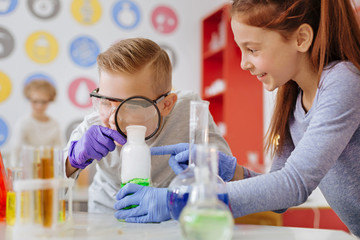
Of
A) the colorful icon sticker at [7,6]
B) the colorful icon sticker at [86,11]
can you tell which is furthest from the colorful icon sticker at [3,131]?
the colorful icon sticker at [86,11]

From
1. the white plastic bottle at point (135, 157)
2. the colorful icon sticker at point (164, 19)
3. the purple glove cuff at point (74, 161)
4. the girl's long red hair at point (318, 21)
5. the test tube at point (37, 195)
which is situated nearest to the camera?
the test tube at point (37, 195)

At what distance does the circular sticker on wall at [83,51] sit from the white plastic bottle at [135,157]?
3982 millimetres

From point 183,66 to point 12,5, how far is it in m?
2.24

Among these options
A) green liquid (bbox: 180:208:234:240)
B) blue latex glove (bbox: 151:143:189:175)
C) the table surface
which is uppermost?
blue latex glove (bbox: 151:143:189:175)

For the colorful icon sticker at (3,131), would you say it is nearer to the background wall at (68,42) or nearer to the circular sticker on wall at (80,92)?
the background wall at (68,42)

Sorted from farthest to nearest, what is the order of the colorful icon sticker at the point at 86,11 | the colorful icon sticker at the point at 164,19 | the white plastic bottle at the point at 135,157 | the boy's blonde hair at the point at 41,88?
the colorful icon sticker at the point at 164,19
the colorful icon sticker at the point at 86,11
the boy's blonde hair at the point at 41,88
the white plastic bottle at the point at 135,157

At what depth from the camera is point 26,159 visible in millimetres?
856

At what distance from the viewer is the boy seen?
123cm

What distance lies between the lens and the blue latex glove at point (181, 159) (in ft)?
3.54

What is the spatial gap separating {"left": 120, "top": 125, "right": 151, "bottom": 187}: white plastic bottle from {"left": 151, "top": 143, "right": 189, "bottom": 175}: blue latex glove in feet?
0.25

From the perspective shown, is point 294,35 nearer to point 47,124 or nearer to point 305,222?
point 305,222

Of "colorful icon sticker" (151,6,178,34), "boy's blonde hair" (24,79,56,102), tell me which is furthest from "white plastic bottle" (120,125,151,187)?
"colorful icon sticker" (151,6,178,34)

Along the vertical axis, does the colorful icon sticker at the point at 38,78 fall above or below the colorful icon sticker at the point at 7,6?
below

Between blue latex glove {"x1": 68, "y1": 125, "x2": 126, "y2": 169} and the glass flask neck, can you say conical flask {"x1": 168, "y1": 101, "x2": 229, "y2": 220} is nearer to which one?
the glass flask neck
